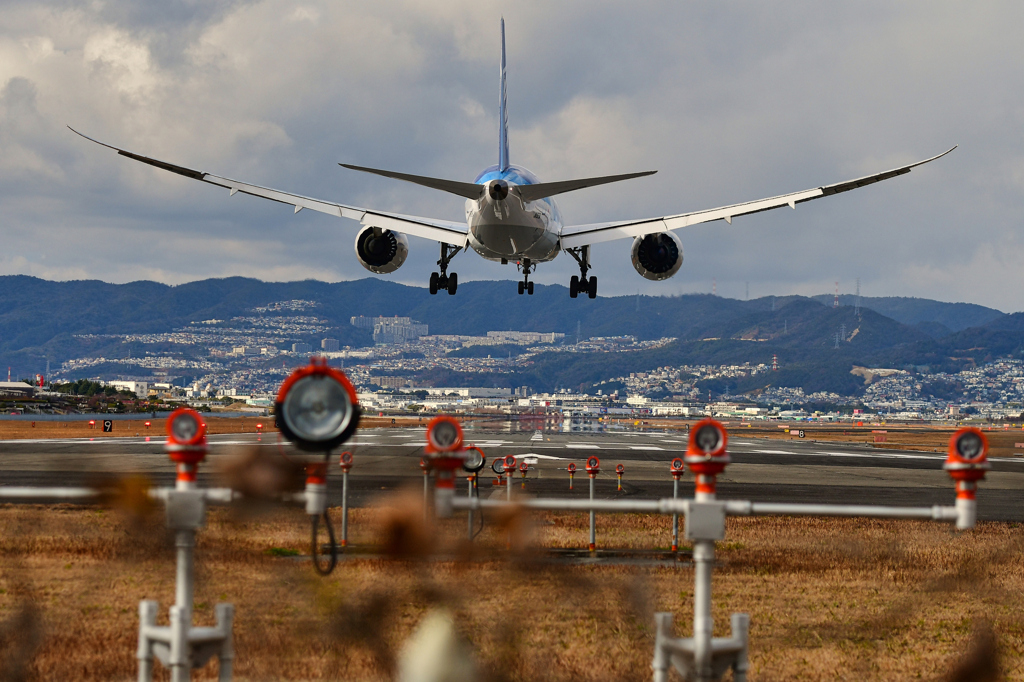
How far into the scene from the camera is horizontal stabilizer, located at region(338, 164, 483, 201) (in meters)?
28.5

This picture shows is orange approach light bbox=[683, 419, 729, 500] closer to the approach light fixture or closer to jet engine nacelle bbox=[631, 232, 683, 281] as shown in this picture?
the approach light fixture

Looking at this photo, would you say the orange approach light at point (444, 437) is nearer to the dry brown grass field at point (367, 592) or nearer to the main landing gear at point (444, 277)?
the dry brown grass field at point (367, 592)

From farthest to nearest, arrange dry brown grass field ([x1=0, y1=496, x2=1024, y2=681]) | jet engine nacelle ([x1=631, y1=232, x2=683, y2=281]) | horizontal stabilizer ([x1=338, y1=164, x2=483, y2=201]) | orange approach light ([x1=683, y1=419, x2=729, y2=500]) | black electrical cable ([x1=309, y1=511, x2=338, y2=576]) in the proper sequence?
1. jet engine nacelle ([x1=631, y1=232, x2=683, y2=281])
2. horizontal stabilizer ([x1=338, y1=164, x2=483, y2=201])
3. dry brown grass field ([x1=0, y1=496, x2=1024, y2=681])
4. black electrical cable ([x1=309, y1=511, x2=338, y2=576])
5. orange approach light ([x1=683, y1=419, x2=729, y2=500])

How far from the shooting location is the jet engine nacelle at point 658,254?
42.0 meters

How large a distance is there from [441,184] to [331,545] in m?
27.2

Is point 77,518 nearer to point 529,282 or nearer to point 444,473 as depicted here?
point 444,473

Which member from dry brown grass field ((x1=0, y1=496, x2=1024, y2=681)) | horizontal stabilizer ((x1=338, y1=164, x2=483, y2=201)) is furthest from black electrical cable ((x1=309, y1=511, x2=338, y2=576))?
horizontal stabilizer ((x1=338, y1=164, x2=483, y2=201))

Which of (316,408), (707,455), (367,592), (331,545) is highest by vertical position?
(316,408)

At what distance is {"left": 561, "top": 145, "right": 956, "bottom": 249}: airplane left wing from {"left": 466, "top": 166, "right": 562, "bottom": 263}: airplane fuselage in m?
2.69

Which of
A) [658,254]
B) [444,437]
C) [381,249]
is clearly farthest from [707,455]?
[658,254]

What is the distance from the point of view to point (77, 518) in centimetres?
689

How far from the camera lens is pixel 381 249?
1610 inches

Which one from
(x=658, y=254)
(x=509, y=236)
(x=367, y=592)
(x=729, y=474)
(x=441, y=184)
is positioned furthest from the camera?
(x=658, y=254)

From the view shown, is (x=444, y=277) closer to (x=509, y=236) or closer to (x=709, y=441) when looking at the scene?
(x=509, y=236)
